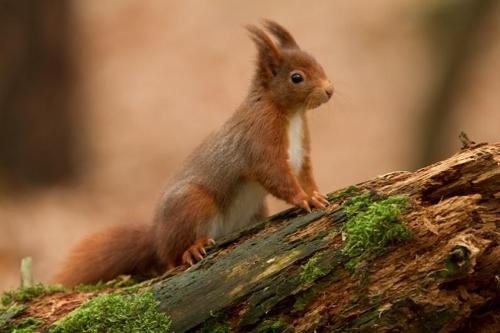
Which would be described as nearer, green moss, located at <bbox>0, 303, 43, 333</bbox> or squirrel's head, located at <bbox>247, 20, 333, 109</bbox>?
green moss, located at <bbox>0, 303, 43, 333</bbox>

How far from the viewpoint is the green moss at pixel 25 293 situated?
408cm

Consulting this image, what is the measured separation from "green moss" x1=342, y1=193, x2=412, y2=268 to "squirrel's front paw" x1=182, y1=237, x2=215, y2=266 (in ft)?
2.95

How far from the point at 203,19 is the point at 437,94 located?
19.8ft

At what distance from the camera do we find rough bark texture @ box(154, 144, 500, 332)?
308cm

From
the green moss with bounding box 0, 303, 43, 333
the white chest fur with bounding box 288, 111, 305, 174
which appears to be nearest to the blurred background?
the white chest fur with bounding box 288, 111, 305, 174

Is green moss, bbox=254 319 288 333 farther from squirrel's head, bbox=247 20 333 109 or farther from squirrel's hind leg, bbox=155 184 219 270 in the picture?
squirrel's head, bbox=247 20 333 109

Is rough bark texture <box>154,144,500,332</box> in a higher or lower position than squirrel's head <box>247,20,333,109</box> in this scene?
lower

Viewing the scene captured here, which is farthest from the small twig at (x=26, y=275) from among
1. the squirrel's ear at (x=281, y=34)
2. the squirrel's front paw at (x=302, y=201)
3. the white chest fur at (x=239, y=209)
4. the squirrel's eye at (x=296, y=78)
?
the squirrel's ear at (x=281, y=34)

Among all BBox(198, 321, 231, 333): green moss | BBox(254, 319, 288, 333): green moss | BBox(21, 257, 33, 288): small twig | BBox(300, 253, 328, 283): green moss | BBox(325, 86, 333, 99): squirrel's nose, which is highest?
BBox(325, 86, 333, 99): squirrel's nose

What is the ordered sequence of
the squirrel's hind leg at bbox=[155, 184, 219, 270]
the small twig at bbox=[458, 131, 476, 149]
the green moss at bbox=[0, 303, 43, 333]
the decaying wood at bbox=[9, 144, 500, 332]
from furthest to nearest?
the squirrel's hind leg at bbox=[155, 184, 219, 270], the green moss at bbox=[0, 303, 43, 333], the small twig at bbox=[458, 131, 476, 149], the decaying wood at bbox=[9, 144, 500, 332]

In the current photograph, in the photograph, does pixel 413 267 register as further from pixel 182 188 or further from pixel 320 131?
pixel 320 131

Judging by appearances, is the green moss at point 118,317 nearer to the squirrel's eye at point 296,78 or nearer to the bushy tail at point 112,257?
the bushy tail at point 112,257

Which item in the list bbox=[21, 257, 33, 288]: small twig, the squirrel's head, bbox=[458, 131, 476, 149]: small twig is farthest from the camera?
the squirrel's head

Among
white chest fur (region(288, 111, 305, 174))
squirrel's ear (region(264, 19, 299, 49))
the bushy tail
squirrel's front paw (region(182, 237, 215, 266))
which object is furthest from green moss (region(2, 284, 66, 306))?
squirrel's ear (region(264, 19, 299, 49))
